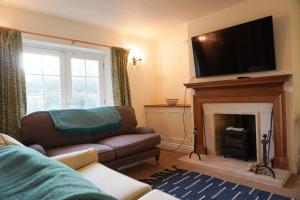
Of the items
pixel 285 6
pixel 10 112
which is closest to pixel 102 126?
pixel 10 112

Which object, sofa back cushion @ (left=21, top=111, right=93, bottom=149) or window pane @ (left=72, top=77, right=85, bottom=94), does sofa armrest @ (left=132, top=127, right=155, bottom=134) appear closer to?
sofa back cushion @ (left=21, top=111, right=93, bottom=149)

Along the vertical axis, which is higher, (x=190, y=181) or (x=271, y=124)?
(x=271, y=124)

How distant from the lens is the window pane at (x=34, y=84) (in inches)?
124

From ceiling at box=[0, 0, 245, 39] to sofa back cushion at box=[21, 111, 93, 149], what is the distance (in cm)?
150

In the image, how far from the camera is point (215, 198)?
221 cm

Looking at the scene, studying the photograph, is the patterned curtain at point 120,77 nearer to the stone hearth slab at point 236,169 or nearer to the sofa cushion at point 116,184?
the stone hearth slab at point 236,169

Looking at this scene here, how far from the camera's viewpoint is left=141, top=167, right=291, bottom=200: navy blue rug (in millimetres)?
2240

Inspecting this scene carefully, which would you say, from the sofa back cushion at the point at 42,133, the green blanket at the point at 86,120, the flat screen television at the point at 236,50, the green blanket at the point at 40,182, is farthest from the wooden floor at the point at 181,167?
the green blanket at the point at 40,182

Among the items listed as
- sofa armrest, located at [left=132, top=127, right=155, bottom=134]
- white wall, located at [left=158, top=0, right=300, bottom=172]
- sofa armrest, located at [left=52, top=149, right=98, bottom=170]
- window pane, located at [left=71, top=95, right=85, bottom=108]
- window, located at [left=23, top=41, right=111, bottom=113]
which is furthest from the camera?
window pane, located at [left=71, top=95, right=85, bottom=108]

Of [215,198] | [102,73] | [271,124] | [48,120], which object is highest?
[102,73]

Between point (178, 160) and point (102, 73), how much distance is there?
2.16m

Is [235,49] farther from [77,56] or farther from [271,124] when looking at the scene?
[77,56]

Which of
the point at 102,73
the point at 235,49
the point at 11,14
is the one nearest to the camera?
the point at 11,14

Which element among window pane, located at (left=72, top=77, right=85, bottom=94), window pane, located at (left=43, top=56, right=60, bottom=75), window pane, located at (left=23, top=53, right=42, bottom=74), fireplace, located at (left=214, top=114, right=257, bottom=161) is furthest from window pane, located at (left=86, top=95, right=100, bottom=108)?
fireplace, located at (left=214, top=114, right=257, bottom=161)
